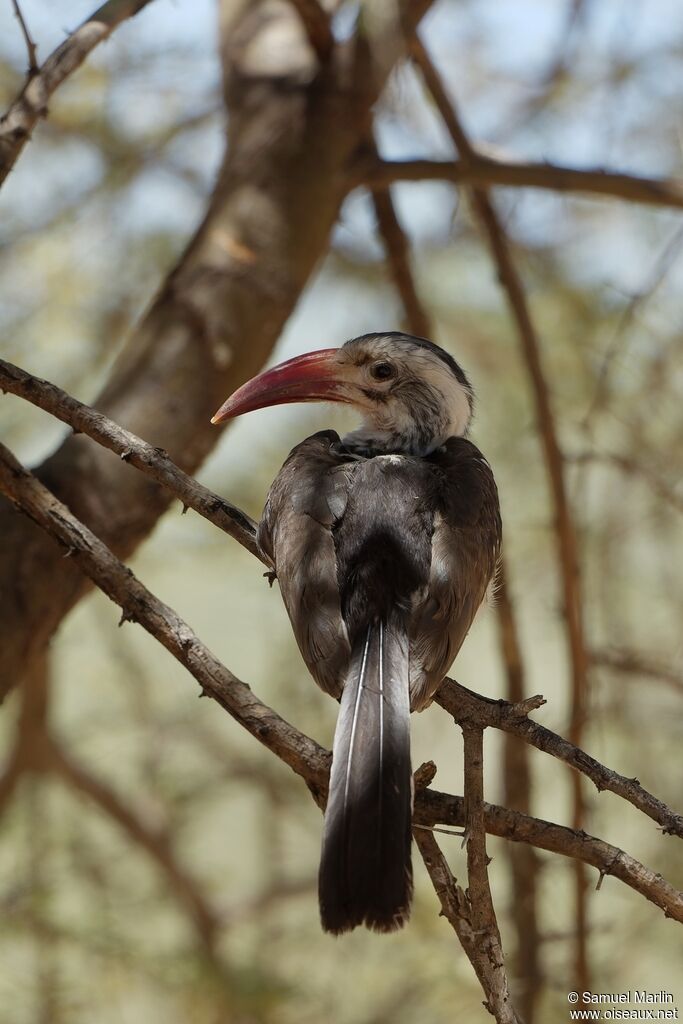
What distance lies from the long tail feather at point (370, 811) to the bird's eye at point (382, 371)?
0.99 meters

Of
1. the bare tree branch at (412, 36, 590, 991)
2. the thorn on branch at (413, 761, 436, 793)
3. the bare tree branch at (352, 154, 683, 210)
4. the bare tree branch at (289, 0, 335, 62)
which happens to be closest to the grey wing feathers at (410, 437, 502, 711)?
the thorn on branch at (413, 761, 436, 793)

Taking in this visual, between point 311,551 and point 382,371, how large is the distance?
0.76 meters

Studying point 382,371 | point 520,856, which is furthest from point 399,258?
point 520,856

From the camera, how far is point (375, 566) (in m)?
1.95

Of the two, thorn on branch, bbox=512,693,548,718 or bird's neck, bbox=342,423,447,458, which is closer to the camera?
thorn on branch, bbox=512,693,548,718

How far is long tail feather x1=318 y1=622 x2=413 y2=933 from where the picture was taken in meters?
1.54

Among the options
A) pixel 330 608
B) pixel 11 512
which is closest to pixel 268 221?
pixel 11 512

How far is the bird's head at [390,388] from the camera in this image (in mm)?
2576

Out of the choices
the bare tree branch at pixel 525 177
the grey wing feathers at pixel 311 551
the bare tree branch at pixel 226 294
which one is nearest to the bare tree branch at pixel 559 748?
the grey wing feathers at pixel 311 551

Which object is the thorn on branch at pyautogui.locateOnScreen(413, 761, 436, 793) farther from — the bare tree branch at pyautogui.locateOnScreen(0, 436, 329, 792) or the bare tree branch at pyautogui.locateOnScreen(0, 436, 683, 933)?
the bare tree branch at pyautogui.locateOnScreen(0, 436, 329, 792)

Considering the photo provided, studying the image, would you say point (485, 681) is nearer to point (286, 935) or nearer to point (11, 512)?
point (286, 935)

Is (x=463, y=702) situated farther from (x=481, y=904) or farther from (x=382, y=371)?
(x=382, y=371)

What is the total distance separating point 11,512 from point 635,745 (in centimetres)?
262

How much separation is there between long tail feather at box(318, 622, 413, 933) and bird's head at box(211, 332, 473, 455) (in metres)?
0.91
